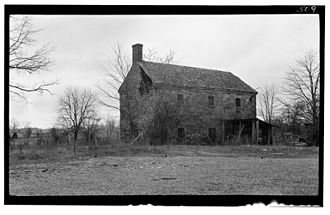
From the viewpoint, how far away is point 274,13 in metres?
8.28

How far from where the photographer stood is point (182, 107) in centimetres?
2134

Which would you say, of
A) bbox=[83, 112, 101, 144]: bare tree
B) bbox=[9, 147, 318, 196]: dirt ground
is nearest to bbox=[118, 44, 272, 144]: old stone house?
bbox=[83, 112, 101, 144]: bare tree

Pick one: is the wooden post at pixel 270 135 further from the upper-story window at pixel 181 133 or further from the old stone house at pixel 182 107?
the upper-story window at pixel 181 133

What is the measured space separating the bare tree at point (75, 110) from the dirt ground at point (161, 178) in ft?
11.1

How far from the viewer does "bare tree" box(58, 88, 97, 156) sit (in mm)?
15896

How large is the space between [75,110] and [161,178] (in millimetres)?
9528

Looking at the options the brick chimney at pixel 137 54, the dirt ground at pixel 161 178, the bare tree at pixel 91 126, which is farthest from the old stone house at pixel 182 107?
the dirt ground at pixel 161 178

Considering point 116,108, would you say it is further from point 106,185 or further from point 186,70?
point 106,185

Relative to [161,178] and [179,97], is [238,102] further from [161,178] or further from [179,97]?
[161,178]

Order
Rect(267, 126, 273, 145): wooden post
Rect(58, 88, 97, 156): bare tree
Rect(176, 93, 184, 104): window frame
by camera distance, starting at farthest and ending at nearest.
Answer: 1. Rect(267, 126, 273, 145): wooden post
2. Rect(176, 93, 184, 104): window frame
3. Rect(58, 88, 97, 156): bare tree

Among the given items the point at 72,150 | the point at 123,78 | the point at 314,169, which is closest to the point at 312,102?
the point at 314,169

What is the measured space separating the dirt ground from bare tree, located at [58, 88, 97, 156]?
3.38 metres

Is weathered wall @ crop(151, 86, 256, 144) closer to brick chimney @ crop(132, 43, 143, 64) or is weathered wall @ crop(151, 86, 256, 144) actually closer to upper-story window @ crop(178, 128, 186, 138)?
upper-story window @ crop(178, 128, 186, 138)
